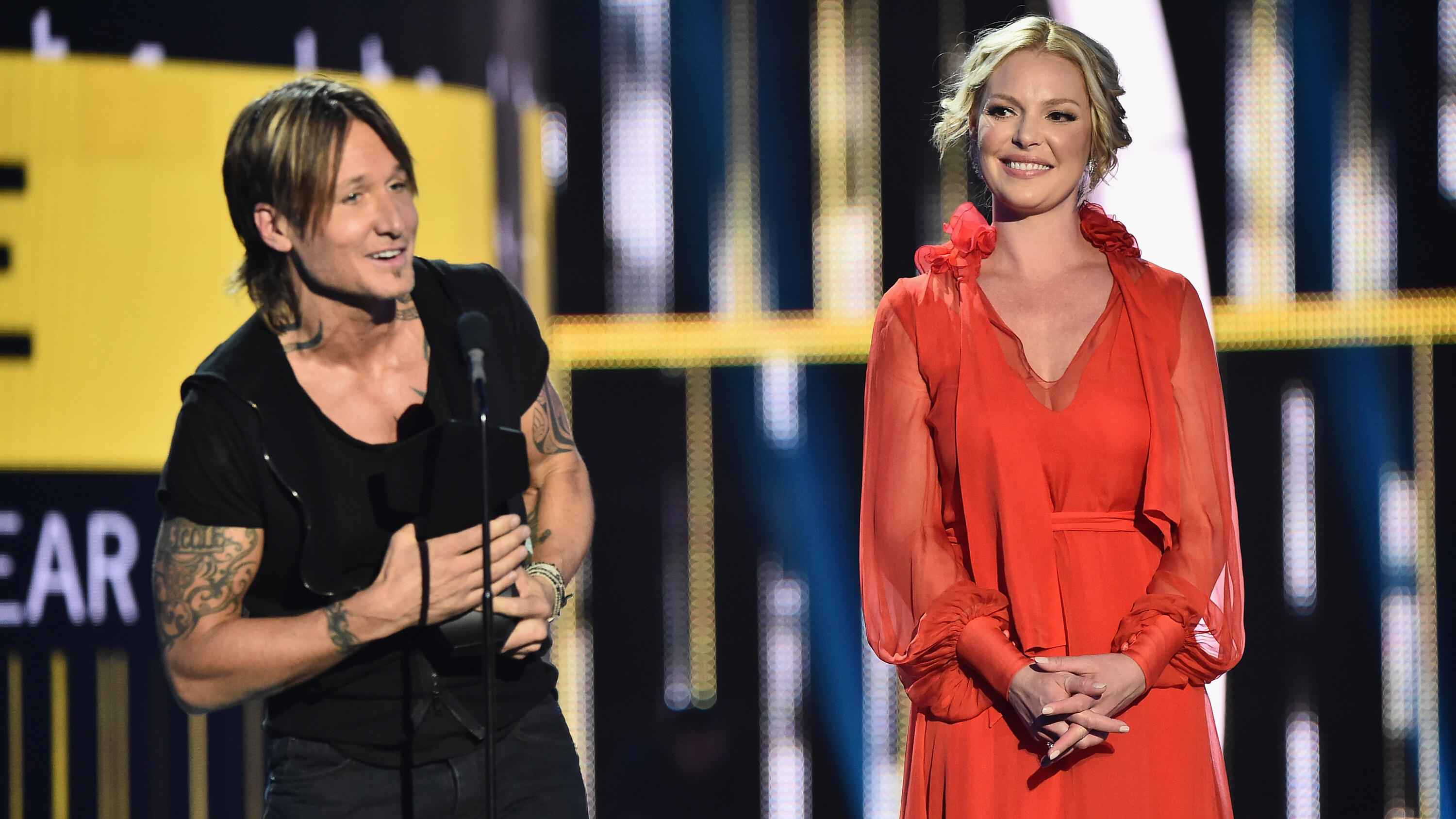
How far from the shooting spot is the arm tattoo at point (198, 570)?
65.4 inches

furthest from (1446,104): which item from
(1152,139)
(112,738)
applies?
(112,738)

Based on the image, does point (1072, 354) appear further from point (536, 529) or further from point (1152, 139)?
point (1152, 139)

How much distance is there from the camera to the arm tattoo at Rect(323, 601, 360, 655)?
1633 mm

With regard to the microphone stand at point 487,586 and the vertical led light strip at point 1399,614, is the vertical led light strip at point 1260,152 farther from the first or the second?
the microphone stand at point 487,586

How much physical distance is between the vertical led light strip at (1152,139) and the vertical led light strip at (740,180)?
890 millimetres

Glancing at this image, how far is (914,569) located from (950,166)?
216 centimetres

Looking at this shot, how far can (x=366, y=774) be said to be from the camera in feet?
5.58

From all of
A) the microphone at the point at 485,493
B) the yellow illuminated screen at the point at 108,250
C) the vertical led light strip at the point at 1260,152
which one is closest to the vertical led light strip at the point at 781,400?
the vertical led light strip at the point at 1260,152

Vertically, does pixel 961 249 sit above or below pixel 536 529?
above

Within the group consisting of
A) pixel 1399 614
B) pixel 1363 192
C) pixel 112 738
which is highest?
pixel 1363 192

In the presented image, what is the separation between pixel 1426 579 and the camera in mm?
3477

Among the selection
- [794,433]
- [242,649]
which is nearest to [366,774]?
[242,649]

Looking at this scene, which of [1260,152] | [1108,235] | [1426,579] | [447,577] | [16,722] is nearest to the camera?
[447,577]

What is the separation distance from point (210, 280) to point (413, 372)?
6.34ft
